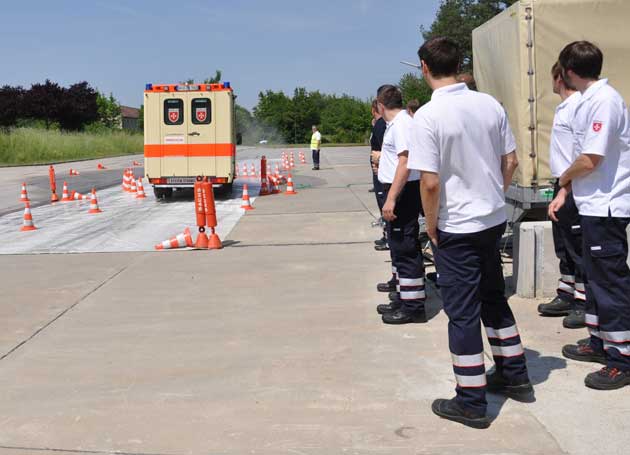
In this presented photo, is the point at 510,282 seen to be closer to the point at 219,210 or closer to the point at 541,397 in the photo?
the point at 541,397

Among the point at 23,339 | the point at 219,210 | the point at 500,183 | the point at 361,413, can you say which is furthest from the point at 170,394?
the point at 219,210

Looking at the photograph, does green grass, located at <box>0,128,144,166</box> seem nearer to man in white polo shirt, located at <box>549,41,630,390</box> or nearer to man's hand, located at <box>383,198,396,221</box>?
man's hand, located at <box>383,198,396,221</box>

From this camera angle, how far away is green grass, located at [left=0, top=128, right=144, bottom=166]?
129 ft

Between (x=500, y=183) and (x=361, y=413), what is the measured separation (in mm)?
1545

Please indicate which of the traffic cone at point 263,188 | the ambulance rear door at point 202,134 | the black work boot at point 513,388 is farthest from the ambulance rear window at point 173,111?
the black work boot at point 513,388

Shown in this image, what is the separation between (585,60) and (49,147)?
1703 inches

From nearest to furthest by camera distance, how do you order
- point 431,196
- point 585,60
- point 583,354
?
1. point 431,196
2. point 585,60
3. point 583,354

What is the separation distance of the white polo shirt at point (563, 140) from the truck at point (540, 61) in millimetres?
2491

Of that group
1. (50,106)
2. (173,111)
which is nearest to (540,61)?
(173,111)

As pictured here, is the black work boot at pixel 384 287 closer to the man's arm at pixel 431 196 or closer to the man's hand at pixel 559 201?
the man's hand at pixel 559 201

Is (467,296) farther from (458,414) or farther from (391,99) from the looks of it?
(391,99)

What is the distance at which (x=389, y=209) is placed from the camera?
560cm

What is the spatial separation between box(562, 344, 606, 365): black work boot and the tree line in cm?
6394

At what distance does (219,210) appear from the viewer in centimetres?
1490
